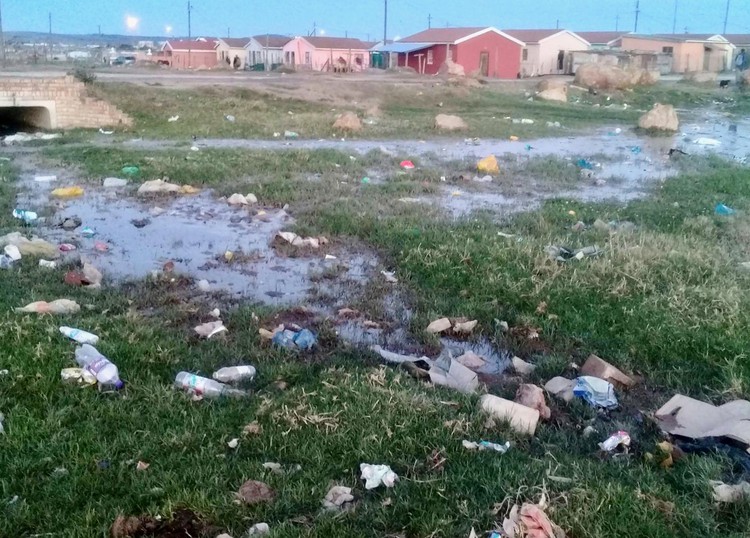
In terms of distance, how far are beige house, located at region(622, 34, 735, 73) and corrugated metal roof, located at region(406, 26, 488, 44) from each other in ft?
47.2

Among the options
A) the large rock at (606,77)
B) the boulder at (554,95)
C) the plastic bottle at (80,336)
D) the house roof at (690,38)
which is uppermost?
the house roof at (690,38)

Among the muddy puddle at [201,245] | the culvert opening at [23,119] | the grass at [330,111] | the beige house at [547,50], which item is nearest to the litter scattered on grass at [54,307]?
the muddy puddle at [201,245]

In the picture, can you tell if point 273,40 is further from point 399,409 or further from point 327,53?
point 399,409

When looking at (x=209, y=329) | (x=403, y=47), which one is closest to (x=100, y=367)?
(x=209, y=329)

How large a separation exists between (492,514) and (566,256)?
410 centimetres

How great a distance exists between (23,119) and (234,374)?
53.0 feet

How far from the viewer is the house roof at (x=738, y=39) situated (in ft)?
177

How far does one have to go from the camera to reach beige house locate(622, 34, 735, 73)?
47.8 m

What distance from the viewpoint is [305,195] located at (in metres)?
9.12

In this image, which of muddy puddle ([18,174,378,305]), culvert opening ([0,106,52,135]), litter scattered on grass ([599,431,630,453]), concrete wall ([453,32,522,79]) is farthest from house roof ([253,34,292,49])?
litter scattered on grass ([599,431,630,453])

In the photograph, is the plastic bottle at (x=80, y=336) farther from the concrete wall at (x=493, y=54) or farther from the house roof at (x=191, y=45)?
the house roof at (x=191, y=45)

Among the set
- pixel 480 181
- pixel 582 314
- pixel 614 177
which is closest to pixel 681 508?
pixel 582 314

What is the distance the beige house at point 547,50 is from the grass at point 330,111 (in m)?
18.1

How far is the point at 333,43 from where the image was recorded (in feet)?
144
